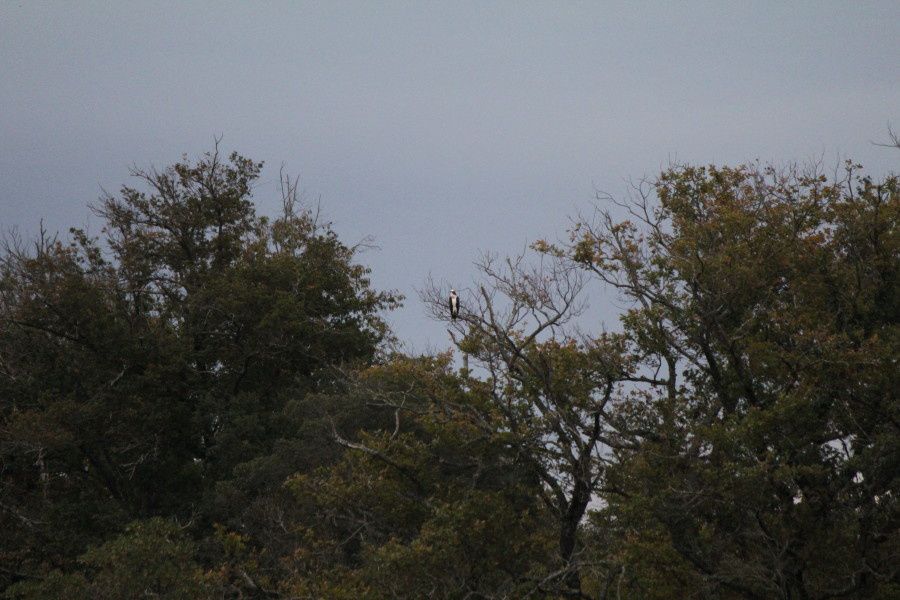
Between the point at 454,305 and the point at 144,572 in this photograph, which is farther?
the point at 144,572

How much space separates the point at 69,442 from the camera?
2397 cm

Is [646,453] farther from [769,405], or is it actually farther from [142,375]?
[142,375]

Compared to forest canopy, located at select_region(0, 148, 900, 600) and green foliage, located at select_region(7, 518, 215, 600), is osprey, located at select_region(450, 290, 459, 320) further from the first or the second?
green foliage, located at select_region(7, 518, 215, 600)

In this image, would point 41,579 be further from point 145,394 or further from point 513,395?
point 513,395

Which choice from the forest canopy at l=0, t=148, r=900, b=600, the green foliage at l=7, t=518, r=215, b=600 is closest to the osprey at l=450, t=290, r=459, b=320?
the forest canopy at l=0, t=148, r=900, b=600

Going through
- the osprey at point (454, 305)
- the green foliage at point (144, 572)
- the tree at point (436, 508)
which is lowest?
the green foliage at point (144, 572)

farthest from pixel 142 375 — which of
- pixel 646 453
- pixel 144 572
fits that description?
pixel 646 453

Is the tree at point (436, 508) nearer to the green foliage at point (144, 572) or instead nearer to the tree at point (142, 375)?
the green foliage at point (144, 572)

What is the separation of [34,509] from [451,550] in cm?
1280

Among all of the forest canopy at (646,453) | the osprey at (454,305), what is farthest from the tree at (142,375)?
the osprey at (454,305)

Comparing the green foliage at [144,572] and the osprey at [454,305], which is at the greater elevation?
the osprey at [454,305]

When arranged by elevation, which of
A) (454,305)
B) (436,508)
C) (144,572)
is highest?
(454,305)

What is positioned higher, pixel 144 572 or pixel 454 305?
pixel 454 305

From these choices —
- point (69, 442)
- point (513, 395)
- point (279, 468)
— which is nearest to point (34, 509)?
point (69, 442)
